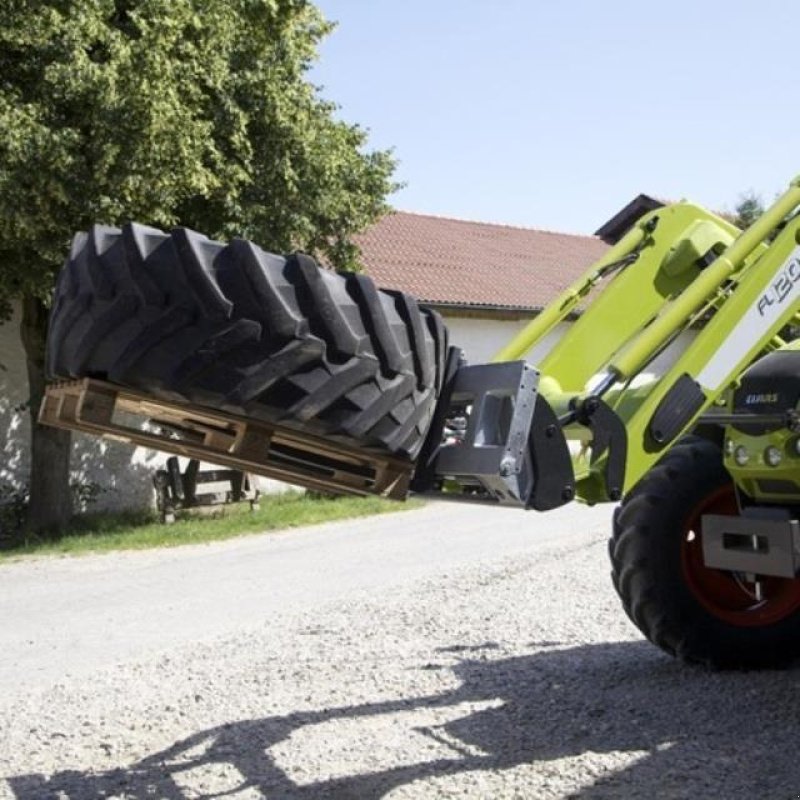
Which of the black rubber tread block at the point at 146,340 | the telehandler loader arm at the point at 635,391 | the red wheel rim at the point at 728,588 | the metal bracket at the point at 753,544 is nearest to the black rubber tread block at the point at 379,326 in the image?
the telehandler loader arm at the point at 635,391

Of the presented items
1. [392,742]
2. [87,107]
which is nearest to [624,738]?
[392,742]

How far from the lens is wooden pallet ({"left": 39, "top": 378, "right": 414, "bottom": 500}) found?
13.1 ft

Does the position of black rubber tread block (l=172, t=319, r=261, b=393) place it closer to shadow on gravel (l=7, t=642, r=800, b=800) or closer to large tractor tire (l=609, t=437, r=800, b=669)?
shadow on gravel (l=7, t=642, r=800, b=800)

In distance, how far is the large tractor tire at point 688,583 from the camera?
6.17 m

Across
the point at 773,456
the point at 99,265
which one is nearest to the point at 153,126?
the point at 773,456

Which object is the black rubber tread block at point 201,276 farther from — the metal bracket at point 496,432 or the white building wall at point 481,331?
the white building wall at point 481,331

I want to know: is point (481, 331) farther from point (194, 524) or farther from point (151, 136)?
point (151, 136)

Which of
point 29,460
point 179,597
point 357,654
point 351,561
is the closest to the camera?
point 357,654

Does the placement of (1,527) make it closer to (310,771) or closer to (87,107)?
(87,107)

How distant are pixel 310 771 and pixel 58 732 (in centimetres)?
145

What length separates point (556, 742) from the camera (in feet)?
17.3

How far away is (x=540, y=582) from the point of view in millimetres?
9773

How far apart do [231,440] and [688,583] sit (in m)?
2.97

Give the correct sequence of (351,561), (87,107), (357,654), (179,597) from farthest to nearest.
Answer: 1. (87,107)
2. (351,561)
3. (179,597)
4. (357,654)
